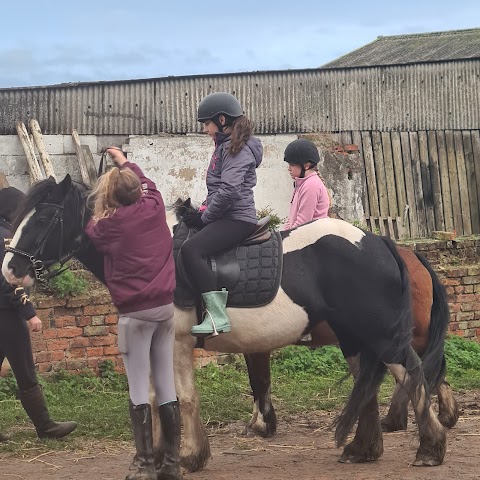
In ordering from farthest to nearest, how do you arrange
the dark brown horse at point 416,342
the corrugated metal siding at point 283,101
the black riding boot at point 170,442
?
the corrugated metal siding at point 283,101, the dark brown horse at point 416,342, the black riding boot at point 170,442

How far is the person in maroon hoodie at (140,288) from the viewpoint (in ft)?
19.0

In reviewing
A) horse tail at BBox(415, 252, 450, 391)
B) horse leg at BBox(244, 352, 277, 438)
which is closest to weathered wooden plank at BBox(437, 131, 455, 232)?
horse leg at BBox(244, 352, 277, 438)

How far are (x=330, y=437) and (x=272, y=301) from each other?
67.4 inches

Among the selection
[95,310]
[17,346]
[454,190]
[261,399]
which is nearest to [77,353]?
[95,310]

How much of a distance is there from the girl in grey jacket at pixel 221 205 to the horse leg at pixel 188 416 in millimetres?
238

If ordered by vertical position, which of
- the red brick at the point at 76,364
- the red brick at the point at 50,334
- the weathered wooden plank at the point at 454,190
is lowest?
the red brick at the point at 76,364

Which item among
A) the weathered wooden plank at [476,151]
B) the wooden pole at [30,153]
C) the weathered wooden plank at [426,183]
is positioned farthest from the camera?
the weathered wooden plank at [476,151]

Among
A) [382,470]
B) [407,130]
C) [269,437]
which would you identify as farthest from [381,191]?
Answer: [382,470]

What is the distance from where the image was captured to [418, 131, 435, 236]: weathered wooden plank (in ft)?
61.4

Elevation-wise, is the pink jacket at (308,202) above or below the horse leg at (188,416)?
above

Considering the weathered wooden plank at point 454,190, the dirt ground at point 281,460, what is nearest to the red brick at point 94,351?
the dirt ground at point 281,460

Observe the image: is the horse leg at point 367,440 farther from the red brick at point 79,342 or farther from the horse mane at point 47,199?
the red brick at point 79,342

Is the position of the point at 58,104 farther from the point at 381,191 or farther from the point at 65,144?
the point at 381,191

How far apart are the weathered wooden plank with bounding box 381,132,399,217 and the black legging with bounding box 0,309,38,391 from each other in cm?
1172
